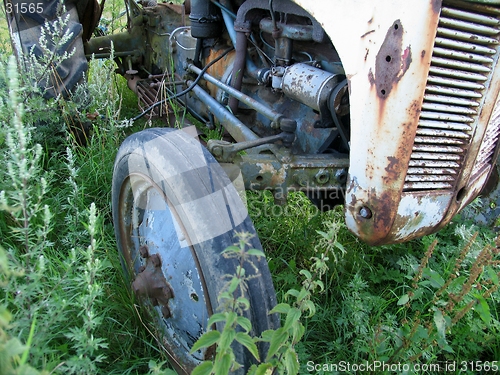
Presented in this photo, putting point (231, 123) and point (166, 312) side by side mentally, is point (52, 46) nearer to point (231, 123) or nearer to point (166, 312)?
point (231, 123)

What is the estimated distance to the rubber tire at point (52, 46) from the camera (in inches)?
111

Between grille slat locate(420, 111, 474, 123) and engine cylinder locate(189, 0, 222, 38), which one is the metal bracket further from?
engine cylinder locate(189, 0, 222, 38)

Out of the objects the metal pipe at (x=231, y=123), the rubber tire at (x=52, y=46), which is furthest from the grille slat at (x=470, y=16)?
the rubber tire at (x=52, y=46)

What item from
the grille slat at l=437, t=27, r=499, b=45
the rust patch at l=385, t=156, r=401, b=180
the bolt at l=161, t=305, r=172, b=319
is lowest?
the bolt at l=161, t=305, r=172, b=319

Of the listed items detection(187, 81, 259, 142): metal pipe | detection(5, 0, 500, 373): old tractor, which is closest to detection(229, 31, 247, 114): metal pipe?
detection(5, 0, 500, 373): old tractor

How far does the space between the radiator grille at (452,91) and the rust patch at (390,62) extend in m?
0.10

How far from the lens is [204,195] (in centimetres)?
150

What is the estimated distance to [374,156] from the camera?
150 centimetres

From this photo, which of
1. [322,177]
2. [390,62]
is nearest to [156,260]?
[322,177]

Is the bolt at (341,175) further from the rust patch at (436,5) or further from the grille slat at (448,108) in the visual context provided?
the rust patch at (436,5)

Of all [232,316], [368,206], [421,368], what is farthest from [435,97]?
[421,368]

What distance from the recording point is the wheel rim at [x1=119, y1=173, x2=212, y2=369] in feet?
5.61

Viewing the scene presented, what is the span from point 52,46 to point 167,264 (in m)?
1.90

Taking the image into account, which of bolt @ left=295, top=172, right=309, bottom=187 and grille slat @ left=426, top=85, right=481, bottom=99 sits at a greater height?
grille slat @ left=426, top=85, right=481, bottom=99
